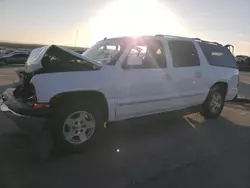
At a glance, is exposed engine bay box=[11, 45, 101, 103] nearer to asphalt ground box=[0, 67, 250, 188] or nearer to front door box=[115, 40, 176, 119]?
front door box=[115, 40, 176, 119]

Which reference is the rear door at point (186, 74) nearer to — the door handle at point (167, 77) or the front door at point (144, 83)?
the door handle at point (167, 77)

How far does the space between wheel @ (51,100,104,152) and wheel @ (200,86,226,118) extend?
341 centimetres

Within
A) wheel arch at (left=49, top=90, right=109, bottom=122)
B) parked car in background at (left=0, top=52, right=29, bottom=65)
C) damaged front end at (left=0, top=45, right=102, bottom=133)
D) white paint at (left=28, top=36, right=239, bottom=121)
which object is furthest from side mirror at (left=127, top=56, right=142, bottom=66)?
parked car in background at (left=0, top=52, right=29, bottom=65)

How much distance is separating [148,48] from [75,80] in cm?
187

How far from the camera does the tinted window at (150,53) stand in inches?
235

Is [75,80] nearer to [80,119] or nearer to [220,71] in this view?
[80,119]

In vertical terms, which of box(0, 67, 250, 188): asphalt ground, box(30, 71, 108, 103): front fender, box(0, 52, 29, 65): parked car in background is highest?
box(30, 71, 108, 103): front fender

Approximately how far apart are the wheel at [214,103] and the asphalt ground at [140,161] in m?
1.00

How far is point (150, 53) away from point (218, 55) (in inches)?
102

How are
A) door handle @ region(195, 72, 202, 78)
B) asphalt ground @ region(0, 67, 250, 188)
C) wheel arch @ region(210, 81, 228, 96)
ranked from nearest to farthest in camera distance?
asphalt ground @ region(0, 67, 250, 188)
door handle @ region(195, 72, 202, 78)
wheel arch @ region(210, 81, 228, 96)

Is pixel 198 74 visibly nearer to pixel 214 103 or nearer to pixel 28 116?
pixel 214 103

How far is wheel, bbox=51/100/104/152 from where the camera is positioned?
4840 mm

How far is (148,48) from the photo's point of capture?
6.23m

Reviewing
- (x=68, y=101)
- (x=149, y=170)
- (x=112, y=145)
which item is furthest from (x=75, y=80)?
(x=149, y=170)
